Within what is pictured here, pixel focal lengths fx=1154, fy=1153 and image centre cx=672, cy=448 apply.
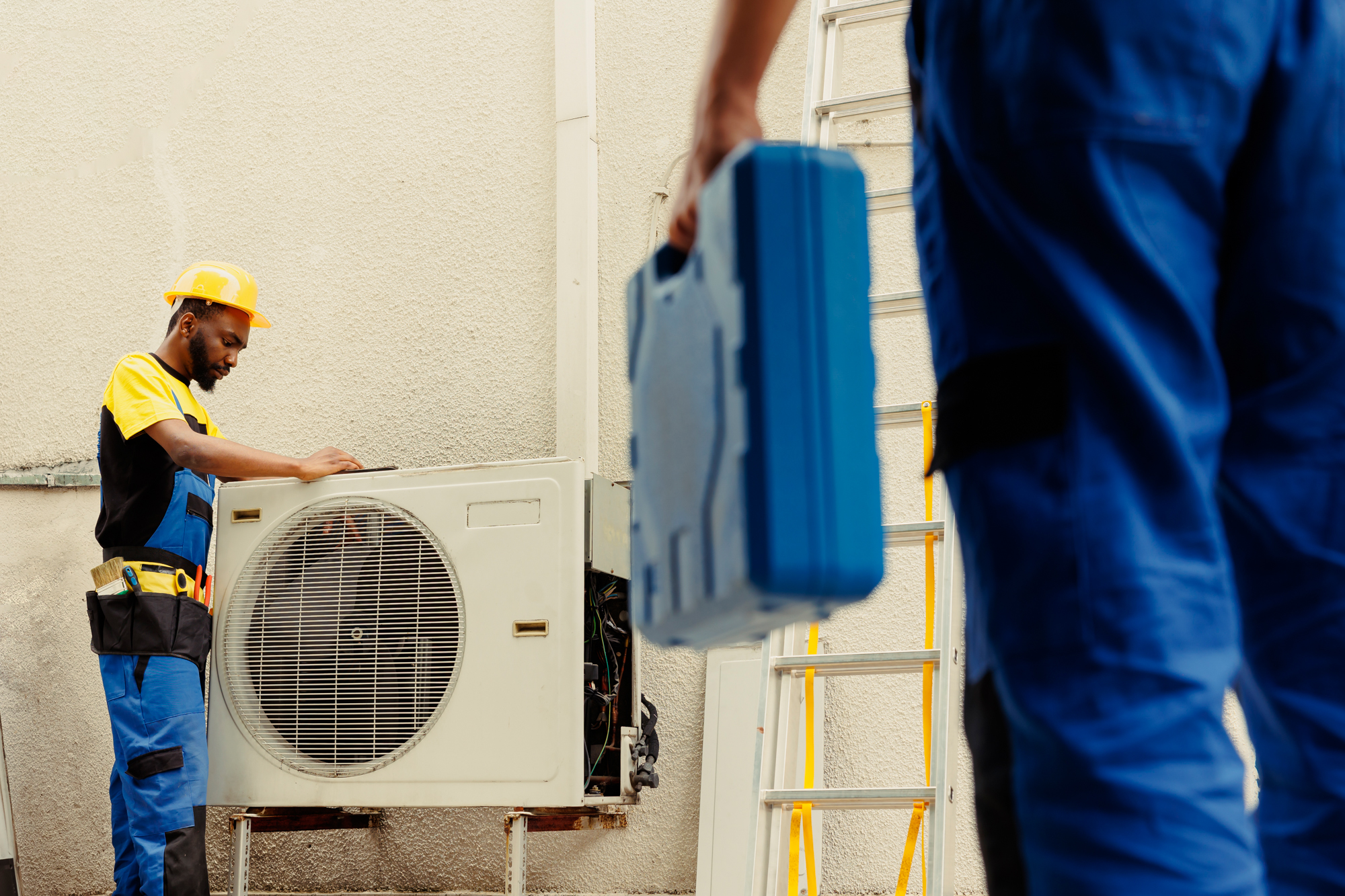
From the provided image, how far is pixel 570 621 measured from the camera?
216 cm

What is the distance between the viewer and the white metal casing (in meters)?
2.13

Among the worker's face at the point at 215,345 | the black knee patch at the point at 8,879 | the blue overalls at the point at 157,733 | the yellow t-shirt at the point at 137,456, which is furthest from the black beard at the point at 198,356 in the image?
the black knee patch at the point at 8,879

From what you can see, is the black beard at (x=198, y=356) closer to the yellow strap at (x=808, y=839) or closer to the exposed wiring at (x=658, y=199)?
the exposed wiring at (x=658, y=199)

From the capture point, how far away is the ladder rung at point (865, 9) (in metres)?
2.46

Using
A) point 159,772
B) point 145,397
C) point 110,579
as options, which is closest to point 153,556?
point 110,579

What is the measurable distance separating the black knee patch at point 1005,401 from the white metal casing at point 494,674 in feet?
5.47

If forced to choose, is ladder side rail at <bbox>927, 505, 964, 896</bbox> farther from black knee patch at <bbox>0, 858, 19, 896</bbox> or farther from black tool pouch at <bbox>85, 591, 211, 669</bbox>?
black knee patch at <bbox>0, 858, 19, 896</bbox>

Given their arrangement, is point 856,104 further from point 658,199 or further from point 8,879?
point 8,879

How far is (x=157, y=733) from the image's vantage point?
7.40ft

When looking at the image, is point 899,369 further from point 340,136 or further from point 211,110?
point 211,110

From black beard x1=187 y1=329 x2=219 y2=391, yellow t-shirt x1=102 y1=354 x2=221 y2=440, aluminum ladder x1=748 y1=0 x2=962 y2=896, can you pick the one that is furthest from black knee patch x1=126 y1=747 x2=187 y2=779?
aluminum ladder x1=748 y1=0 x2=962 y2=896

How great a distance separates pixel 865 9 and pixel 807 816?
5.47 ft

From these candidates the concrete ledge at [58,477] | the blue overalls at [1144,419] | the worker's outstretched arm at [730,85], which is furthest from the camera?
the concrete ledge at [58,477]

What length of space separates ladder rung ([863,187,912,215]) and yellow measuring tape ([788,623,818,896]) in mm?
814
